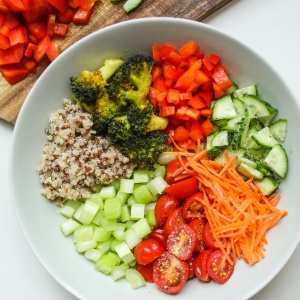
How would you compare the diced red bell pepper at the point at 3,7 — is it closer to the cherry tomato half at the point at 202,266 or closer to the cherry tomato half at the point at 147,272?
the cherry tomato half at the point at 147,272

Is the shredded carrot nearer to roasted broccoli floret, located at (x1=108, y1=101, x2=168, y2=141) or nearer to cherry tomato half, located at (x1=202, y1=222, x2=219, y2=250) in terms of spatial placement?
cherry tomato half, located at (x1=202, y1=222, x2=219, y2=250)

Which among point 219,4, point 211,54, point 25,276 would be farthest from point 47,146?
point 219,4

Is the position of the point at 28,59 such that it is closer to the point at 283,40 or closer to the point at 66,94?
the point at 66,94

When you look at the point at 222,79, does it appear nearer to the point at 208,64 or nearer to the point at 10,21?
the point at 208,64

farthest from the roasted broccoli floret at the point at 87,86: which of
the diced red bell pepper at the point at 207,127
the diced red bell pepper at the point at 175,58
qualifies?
the diced red bell pepper at the point at 207,127

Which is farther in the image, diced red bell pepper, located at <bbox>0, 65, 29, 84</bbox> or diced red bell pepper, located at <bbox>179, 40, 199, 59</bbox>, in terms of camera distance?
diced red bell pepper, located at <bbox>0, 65, 29, 84</bbox>

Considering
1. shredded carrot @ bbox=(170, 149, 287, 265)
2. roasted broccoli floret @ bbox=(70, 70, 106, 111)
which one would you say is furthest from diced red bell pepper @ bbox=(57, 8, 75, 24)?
shredded carrot @ bbox=(170, 149, 287, 265)

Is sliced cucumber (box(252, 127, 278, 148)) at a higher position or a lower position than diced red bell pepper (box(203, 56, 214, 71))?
lower
